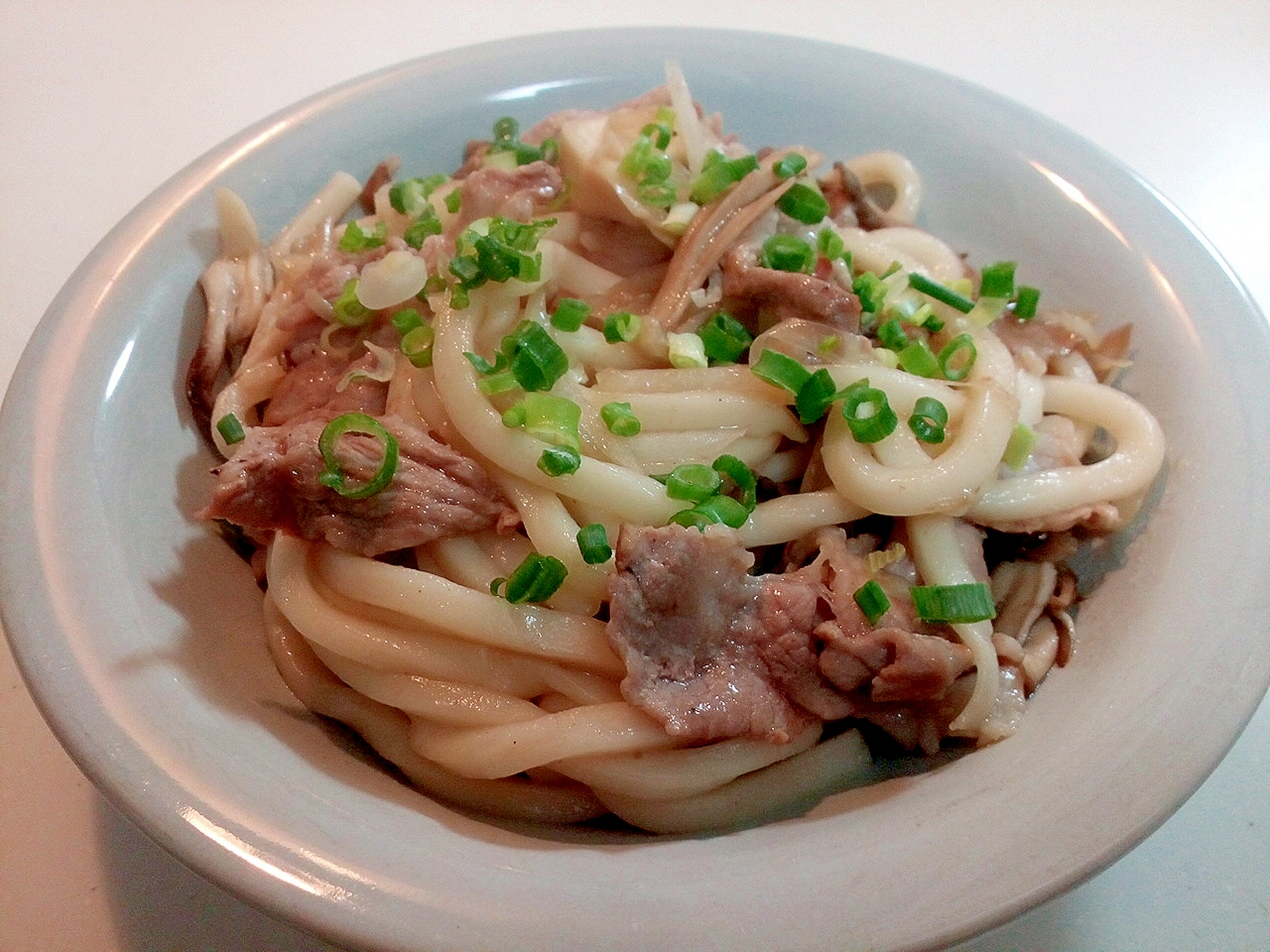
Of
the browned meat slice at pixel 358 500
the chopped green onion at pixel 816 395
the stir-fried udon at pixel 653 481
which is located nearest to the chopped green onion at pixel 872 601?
the stir-fried udon at pixel 653 481

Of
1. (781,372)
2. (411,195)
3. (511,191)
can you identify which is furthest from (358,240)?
(781,372)

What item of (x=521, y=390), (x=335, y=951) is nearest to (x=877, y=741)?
(x=521, y=390)

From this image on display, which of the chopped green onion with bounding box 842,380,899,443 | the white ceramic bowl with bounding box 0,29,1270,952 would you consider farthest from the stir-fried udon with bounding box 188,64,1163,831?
the white ceramic bowl with bounding box 0,29,1270,952

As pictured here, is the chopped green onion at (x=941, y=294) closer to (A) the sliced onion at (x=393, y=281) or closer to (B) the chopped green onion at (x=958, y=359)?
(B) the chopped green onion at (x=958, y=359)

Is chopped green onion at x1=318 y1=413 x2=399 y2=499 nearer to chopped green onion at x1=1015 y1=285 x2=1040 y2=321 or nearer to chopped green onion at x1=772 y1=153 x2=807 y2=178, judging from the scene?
chopped green onion at x1=772 y1=153 x2=807 y2=178

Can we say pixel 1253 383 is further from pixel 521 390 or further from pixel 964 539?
pixel 521 390
